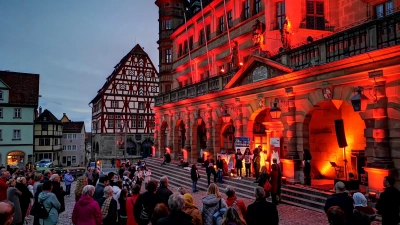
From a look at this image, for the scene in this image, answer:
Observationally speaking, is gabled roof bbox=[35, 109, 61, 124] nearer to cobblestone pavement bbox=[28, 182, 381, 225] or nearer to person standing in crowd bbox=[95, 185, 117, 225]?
cobblestone pavement bbox=[28, 182, 381, 225]

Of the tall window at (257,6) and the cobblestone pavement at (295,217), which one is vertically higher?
the tall window at (257,6)

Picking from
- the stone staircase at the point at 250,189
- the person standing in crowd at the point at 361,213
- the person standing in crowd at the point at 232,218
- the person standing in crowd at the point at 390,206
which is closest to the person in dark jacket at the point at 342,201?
the person standing in crowd at the point at 361,213

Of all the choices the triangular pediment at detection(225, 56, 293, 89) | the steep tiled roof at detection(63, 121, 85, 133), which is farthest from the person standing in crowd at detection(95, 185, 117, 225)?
the steep tiled roof at detection(63, 121, 85, 133)

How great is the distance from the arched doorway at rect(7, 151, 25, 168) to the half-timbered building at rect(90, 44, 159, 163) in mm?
11440

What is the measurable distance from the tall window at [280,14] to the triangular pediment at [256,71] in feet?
9.97

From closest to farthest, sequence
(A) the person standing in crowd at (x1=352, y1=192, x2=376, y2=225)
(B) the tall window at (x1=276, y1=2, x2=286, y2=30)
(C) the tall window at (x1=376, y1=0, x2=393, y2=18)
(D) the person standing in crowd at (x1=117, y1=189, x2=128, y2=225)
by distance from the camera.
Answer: (A) the person standing in crowd at (x1=352, y1=192, x2=376, y2=225), (D) the person standing in crowd at (x1=117, y1=189, x2=128, y2=225), (C) the tall window at (x1=376, y1=0, x2=393, y2=18), (B) the tall window at (x1=276, y1=2, x2=286, y2=30)

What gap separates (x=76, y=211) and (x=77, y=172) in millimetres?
28048

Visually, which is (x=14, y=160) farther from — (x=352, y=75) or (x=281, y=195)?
(x=352, y=75)

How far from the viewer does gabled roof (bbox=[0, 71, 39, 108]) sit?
148 ft

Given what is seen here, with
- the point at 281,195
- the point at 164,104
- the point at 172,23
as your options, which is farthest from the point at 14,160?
the point at 281,195

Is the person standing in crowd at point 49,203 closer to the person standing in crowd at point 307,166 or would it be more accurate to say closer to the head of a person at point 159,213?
the head of a person at point 159,213

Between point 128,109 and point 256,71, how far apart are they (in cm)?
3994

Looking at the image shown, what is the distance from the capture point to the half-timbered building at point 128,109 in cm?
5228

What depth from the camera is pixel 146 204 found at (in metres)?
7.00
